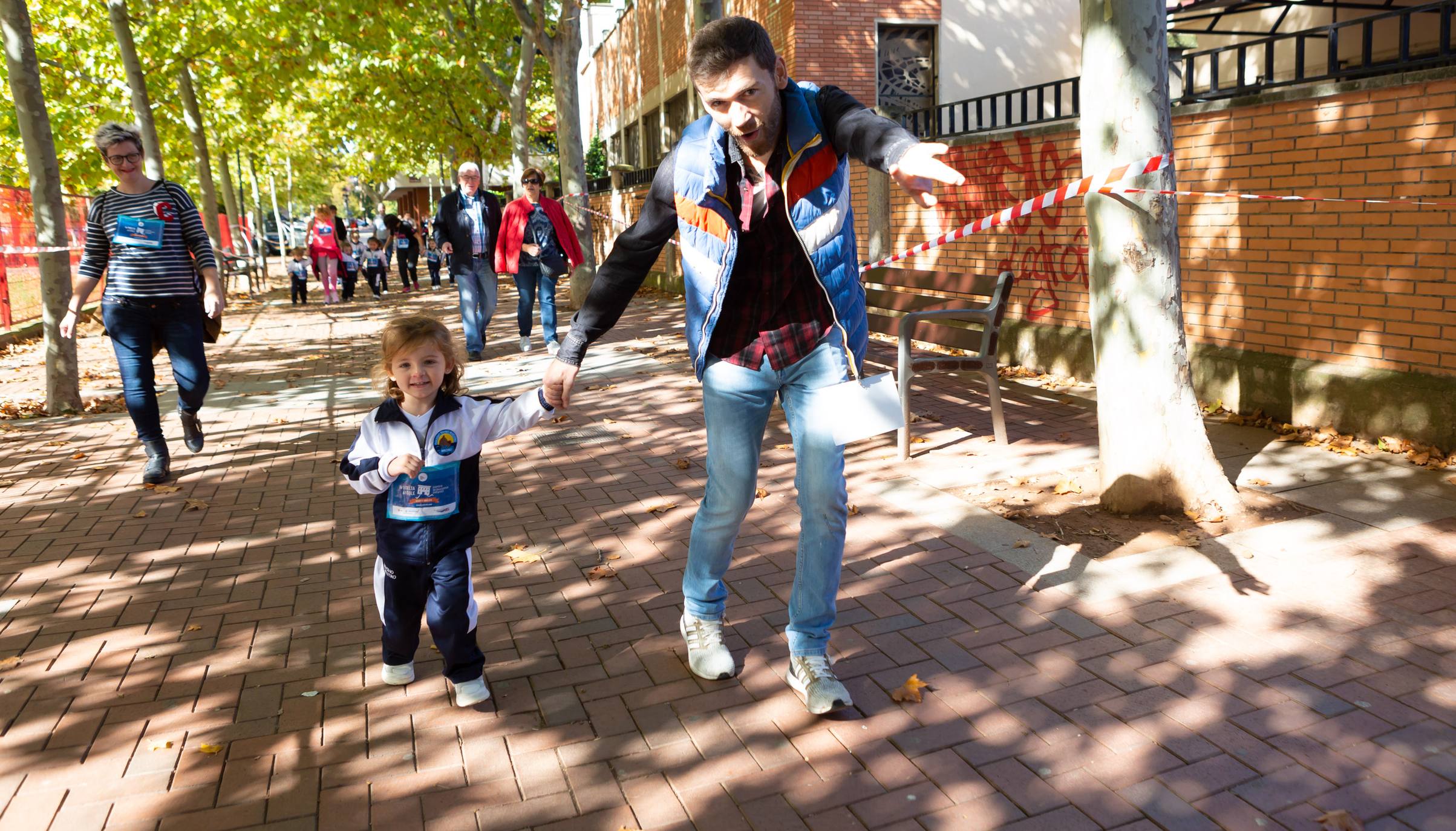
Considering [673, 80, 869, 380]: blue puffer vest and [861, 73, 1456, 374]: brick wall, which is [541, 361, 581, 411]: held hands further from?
[861, 73, 1456, 374]: brick wall

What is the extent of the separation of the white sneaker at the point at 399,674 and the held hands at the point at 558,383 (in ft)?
3.63

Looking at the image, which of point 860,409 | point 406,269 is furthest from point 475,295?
point 406,269

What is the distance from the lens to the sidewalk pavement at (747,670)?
9.81 feet

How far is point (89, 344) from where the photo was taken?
15.9 m

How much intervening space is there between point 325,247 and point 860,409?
19337 millimetres

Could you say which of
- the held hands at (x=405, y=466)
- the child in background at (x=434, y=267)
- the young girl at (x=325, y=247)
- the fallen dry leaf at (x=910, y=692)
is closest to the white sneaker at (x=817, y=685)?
the fallen dry leaf at (x=910, y=692)

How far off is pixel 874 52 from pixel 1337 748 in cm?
1620

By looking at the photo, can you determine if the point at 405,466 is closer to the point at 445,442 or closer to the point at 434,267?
the point at 445,442

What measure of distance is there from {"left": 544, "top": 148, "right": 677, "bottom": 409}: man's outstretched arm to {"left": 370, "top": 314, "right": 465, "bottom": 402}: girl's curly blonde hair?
1.14 ft

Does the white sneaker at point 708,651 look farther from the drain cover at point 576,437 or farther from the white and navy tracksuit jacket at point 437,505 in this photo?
the drain cover at point 576,437

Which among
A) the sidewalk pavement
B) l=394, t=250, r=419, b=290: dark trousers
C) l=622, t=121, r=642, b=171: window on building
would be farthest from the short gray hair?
l=622, t=121, r=642, b=171: window on building

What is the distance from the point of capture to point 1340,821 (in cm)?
271

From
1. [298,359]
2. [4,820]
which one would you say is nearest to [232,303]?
[298,359]

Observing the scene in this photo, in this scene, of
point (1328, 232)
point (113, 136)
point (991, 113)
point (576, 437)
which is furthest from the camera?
point (991, 113)
